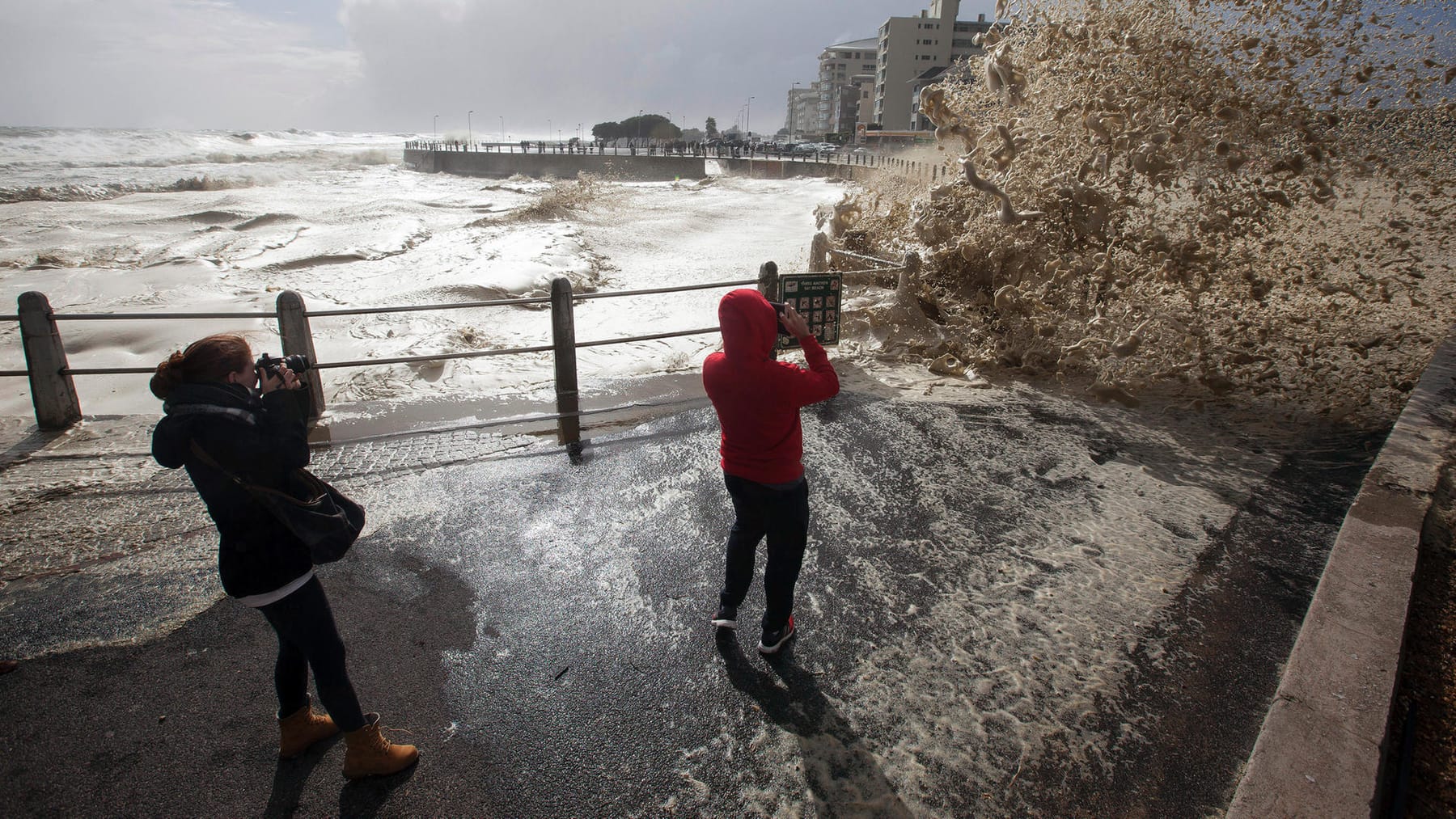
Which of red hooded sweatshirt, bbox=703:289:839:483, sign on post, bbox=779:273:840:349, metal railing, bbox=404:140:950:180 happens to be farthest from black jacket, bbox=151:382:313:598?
metal railing, bbox=404:140:950:180

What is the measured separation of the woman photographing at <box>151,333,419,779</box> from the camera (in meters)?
2.15

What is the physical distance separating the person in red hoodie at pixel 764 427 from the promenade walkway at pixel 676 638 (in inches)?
21.2

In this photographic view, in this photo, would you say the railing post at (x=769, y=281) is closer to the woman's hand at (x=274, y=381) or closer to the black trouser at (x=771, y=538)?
the black trouser at (x=771, y=538)

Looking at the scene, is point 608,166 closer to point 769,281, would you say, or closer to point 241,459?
point 769,281

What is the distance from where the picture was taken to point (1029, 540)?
4277 millimetres

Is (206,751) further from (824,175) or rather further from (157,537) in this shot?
(824,175)

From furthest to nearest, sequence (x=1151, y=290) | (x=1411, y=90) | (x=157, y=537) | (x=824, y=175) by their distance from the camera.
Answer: (x=824, y=175), (x=1151, y=290), (x=1411, y=90), (x=157, y=537)

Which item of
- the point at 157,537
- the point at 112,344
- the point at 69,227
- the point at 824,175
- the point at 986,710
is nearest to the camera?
the point at 986,710

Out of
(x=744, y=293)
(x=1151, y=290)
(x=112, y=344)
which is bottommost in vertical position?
(x=112, y=344)

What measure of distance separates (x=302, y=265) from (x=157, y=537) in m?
13.8

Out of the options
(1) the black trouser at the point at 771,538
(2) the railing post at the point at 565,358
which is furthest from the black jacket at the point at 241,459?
(2) the railing post at the point at 565,358

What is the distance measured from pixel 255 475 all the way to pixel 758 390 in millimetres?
1694

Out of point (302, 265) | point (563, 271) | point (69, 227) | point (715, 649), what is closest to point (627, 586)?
point (715, 649)

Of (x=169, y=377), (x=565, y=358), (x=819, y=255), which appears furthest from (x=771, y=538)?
(x=819, y=255)
